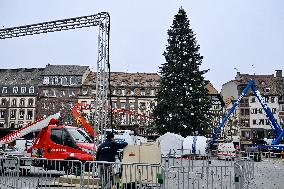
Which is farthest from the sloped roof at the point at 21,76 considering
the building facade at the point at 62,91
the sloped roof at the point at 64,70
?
the sloped roof at the point at 64,70

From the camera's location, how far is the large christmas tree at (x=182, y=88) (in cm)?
4200

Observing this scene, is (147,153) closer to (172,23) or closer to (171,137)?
(171,137)

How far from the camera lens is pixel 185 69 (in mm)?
44281

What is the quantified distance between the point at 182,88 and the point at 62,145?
2703 cm

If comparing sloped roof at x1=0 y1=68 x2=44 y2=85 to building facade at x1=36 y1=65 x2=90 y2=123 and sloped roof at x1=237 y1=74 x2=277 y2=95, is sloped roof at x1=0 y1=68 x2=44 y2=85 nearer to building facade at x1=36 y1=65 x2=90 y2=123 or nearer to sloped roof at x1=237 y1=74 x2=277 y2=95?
building facade at x1=36 y1=65 x2=90 y2=123

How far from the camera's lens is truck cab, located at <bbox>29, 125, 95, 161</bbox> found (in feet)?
57.3

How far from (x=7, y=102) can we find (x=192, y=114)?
53.5 meters

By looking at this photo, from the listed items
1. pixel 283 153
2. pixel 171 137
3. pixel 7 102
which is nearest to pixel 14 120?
pixel 7 102

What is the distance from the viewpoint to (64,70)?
83.4 meters

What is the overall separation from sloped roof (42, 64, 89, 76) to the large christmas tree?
39.4m

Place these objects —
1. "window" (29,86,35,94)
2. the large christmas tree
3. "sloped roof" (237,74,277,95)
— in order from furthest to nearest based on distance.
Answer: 1. "sloped roof" (237,74,277,95)
2. "window" (29,86,35,94)
3. the large christmas tree

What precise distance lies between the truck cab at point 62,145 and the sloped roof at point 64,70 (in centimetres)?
6427

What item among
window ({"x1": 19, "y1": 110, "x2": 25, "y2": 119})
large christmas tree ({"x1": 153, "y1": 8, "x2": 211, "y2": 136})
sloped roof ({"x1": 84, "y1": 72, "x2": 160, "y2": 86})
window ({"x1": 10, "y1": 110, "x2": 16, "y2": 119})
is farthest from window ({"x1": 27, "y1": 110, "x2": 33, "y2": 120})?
large christmas tree ({"x1": 153, "y1": 8, "x2": 211, "y2": 136})

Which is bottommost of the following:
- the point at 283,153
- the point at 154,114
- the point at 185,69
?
the point at 283,153
